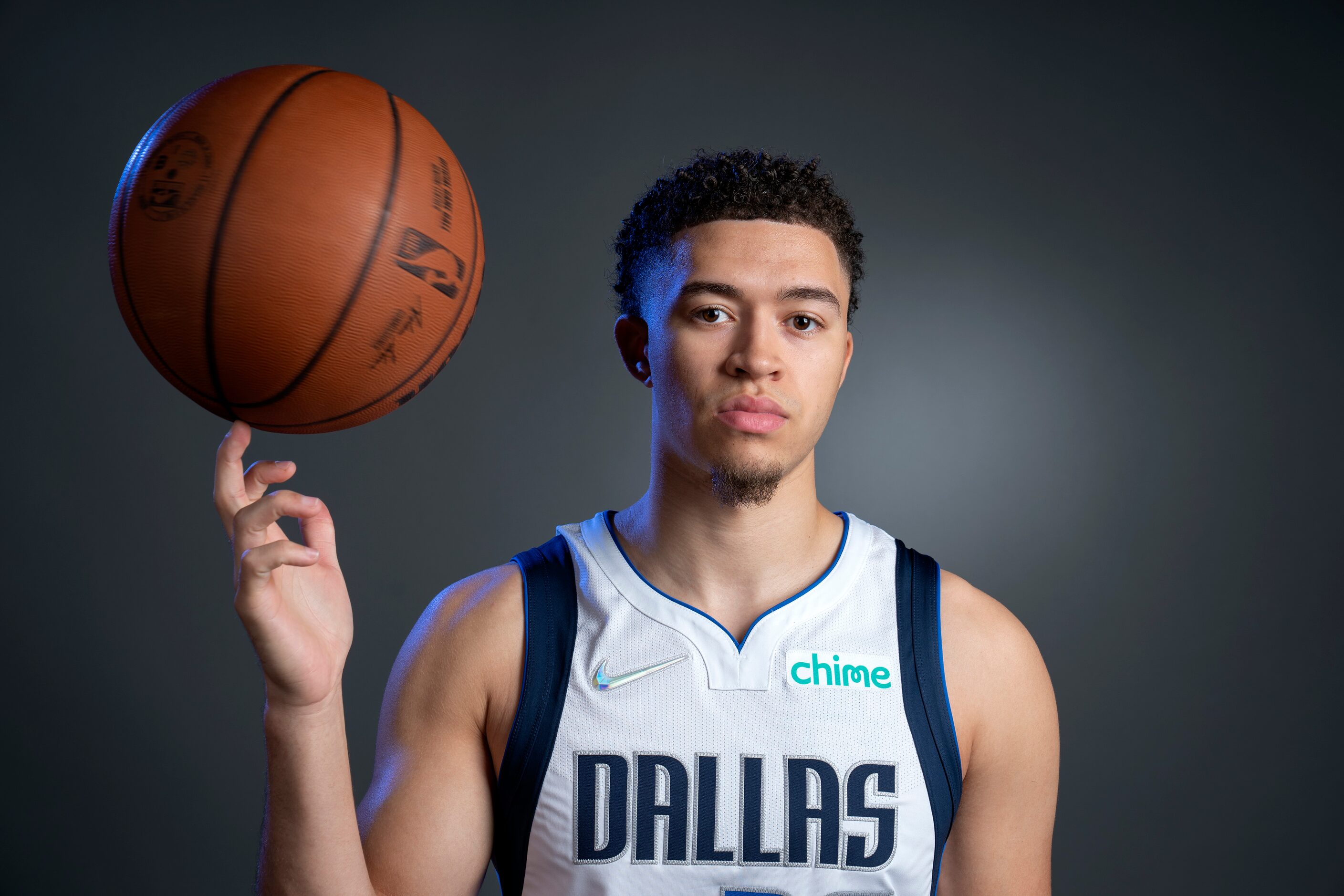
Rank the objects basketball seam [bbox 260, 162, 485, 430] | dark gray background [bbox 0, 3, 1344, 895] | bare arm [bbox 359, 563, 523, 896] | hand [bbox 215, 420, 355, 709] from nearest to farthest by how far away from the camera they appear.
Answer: hand [bbox 215, 420, 355, 709], basketball seam [bbox 260, 162, 485, 430], bare arm [bbox 359, 563, 523, 896], dark gray background [bbox 0, 3, 1344, 895]

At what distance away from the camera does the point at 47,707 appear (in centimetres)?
→ 343

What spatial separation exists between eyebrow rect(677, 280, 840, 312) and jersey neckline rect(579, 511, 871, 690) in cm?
54

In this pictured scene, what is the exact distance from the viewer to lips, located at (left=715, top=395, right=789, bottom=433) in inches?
68.6

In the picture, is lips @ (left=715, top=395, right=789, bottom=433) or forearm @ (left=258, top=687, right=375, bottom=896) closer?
forearm @ (left=258, top=687, right=375, bottom=896)

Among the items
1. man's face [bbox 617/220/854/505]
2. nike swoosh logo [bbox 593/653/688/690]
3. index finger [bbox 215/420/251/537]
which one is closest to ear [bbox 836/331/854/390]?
man's face [bbox 617/220/854/505]

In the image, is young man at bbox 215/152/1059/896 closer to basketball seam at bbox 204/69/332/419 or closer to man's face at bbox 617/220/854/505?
man's face at bbox 617/220/854/505

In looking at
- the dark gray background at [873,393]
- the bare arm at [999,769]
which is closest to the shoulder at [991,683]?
the bare arm at [999,769]

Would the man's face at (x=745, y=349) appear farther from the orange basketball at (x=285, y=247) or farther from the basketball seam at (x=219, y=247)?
the basketball seam at (x=219, y=247)

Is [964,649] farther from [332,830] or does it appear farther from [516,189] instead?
[516,189]

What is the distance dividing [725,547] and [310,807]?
2.92 feet

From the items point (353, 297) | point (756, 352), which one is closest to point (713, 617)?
point (756, 352)

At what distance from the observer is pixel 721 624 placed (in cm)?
189

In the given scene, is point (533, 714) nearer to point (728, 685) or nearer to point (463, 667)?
point (463, 667)

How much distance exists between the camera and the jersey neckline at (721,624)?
1.84 meters
